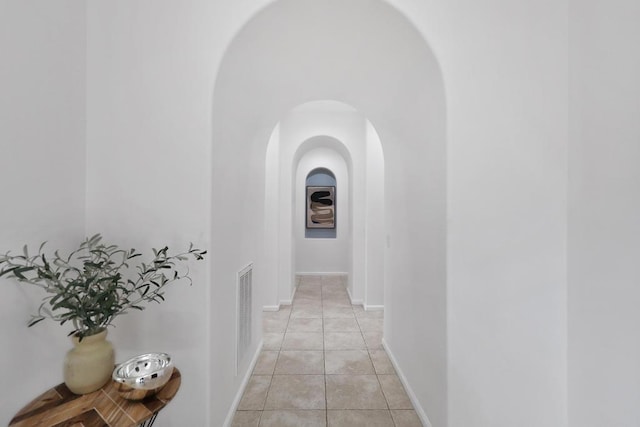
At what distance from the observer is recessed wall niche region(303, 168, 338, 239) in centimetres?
579

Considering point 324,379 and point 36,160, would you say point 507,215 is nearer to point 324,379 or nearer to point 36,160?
point 324,379

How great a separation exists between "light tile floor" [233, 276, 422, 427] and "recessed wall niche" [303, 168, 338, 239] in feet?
8.29

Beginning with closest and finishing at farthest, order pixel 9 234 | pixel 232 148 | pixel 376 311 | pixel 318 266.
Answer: pixel 9 234, pixel 232 148, pixel 376 311, pixel 318 266

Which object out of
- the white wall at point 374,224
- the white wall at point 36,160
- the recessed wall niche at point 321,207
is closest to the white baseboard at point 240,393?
the white wall at point 36,160

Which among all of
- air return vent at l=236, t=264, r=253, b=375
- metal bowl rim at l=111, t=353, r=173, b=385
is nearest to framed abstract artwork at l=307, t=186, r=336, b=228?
air return vent at l=236, t=264, r=253, b=375

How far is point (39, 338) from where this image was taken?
1.14 metres

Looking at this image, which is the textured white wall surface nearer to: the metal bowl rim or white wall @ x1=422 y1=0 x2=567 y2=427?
white wall @ x1=422 y1=0 x2=567 y2=427

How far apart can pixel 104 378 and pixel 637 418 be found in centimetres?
202

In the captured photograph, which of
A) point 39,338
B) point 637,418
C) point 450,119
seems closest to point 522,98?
point 450,119

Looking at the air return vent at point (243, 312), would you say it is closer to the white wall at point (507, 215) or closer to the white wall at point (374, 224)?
the white wall at point (507, 215)

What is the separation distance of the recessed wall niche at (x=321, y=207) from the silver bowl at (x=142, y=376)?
472cm

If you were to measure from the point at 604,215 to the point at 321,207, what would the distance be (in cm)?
480

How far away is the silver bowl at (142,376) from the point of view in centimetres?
97

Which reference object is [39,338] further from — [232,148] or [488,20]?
[488,20]
